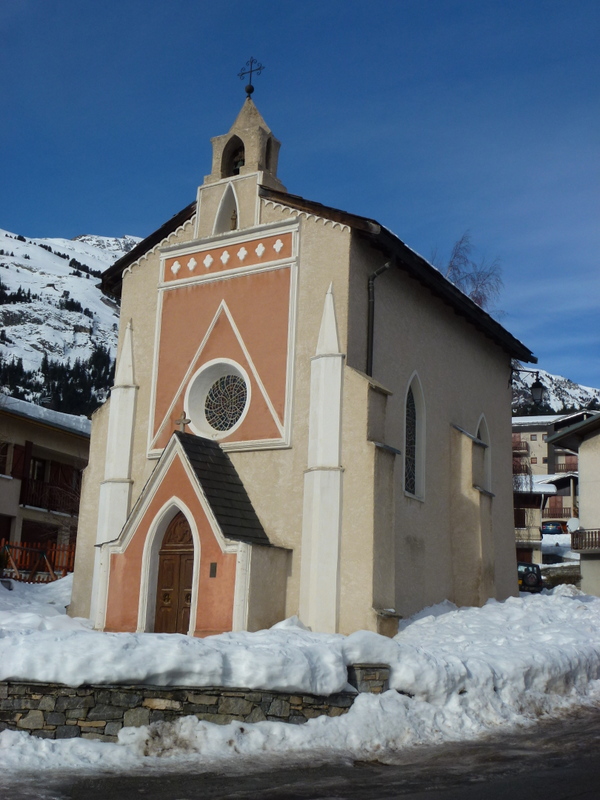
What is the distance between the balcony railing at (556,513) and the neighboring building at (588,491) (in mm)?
32705

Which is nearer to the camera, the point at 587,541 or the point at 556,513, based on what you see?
the point at 587,541

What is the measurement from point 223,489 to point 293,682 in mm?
6562

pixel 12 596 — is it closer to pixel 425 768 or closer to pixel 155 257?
pixel 155 257

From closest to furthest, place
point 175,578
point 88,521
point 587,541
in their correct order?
point 175,578 → point 88,521 → point 587,541

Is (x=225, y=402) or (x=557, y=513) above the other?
(x=557, y=513)

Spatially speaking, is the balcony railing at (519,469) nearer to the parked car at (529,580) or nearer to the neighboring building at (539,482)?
the neighboring building at (539,482)

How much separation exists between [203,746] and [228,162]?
13332 mm

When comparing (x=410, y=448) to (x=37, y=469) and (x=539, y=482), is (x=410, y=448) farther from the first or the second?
(x=539, y=482)

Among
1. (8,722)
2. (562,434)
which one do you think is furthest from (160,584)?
(562,434)

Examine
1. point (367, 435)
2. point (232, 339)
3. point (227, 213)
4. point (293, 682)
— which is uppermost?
point (227, 213)

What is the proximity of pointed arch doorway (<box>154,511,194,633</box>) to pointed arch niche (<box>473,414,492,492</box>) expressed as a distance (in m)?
6.66

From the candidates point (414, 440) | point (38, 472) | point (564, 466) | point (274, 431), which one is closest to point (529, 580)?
point (414, 440)

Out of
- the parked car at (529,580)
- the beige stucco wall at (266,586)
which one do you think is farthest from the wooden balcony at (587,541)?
the beige stucco wall at (266,586)

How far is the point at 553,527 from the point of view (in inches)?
2477
